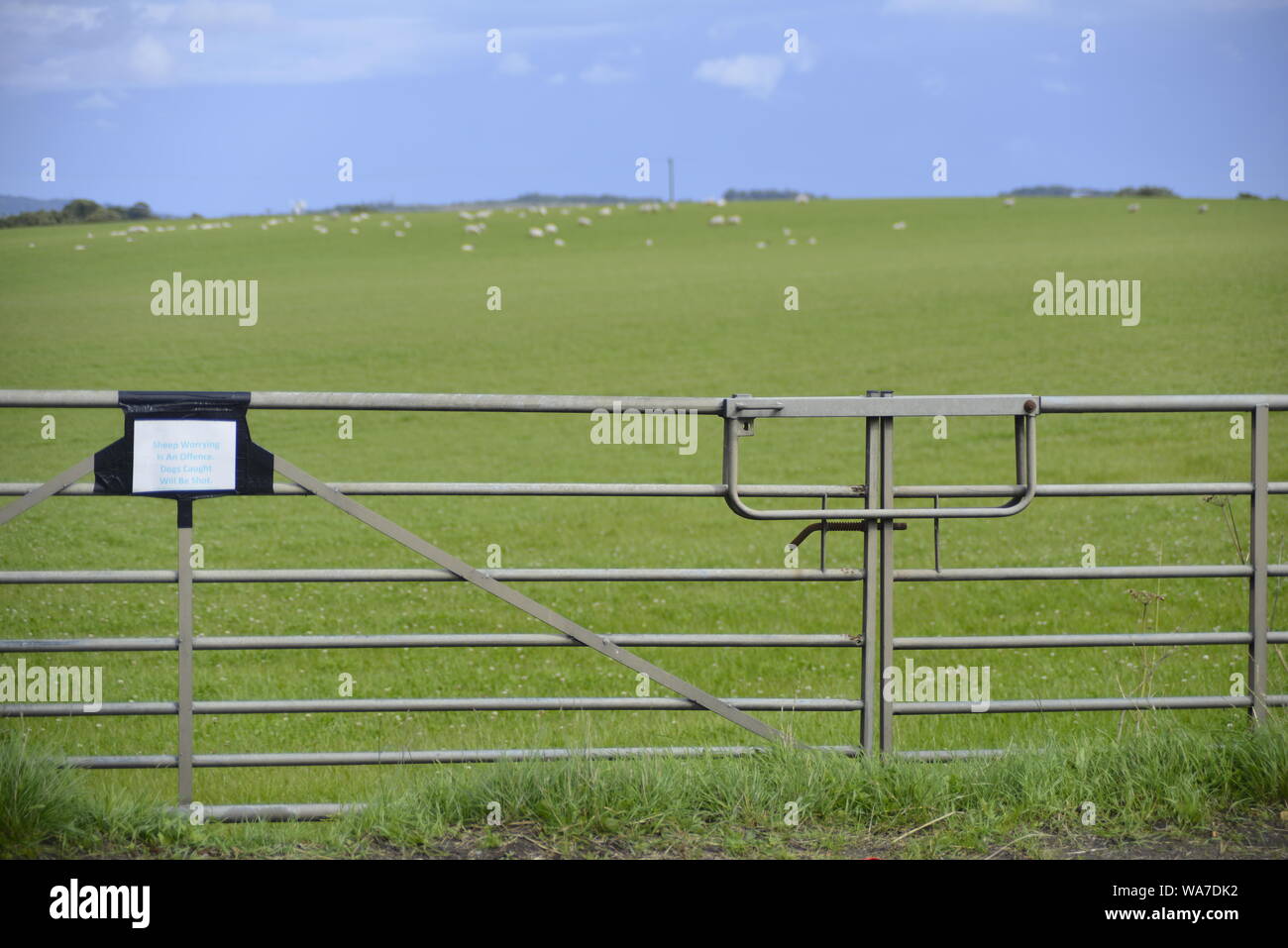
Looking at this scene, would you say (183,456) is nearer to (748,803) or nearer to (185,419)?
(185,419)

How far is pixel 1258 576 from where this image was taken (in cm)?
580

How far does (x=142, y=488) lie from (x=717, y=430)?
79.9 ft

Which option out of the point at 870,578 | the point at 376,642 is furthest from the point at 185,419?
the point at 870,578

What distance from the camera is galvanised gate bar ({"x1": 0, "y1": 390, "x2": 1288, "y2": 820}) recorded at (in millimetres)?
5238

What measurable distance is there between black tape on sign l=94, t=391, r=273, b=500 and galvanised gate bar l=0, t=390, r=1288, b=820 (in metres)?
0.03

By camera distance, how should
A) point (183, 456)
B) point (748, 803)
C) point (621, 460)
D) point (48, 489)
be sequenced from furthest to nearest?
point (621, 460)
point (183, 456)
point (48, 489)
point (748, 803)

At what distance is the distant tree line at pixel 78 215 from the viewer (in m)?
67.2

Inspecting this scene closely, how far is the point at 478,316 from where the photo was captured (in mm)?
46188

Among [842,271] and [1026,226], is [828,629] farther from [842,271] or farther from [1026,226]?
[1026,226]

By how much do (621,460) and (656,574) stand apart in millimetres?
20676

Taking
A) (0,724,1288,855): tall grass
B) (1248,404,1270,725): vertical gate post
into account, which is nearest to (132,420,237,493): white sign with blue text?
(0,724,1288,855): tall grass

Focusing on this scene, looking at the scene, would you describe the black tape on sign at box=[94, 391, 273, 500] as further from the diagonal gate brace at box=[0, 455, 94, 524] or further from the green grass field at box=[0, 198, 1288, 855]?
the green grass field at box=[0, 198, 1288, 855]

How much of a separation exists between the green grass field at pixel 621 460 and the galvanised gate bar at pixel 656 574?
397mm

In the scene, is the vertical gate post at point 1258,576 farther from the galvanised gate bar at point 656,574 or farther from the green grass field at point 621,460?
the green grass field at point 621,460
